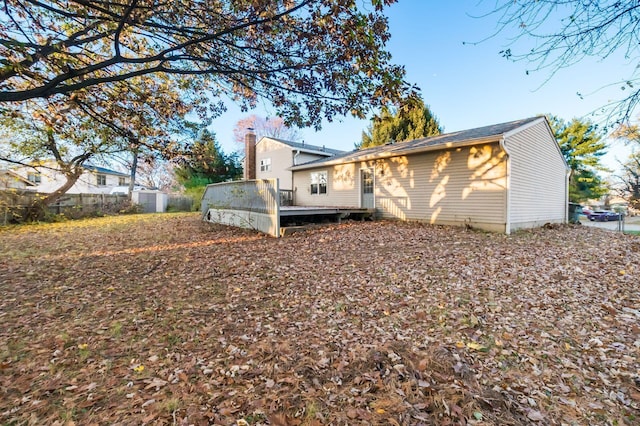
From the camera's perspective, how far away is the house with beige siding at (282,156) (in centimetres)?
1750

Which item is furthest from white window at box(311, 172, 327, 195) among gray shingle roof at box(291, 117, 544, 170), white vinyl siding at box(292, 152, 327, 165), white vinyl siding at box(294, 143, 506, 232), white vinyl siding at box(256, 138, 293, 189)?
white vinyl siding at box(292, 152, 327, 165)

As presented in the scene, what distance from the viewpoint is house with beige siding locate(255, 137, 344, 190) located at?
1750 centimetres

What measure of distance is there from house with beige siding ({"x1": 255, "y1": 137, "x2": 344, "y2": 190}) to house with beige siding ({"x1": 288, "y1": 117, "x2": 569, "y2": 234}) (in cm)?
437

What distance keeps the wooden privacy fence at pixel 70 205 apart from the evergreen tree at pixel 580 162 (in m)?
34.4

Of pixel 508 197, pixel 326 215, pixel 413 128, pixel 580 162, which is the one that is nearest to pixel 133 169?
pixel 326 215

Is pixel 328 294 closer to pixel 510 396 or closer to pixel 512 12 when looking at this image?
pixel 510 396

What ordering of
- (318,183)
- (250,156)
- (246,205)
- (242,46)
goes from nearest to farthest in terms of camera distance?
1. (242,46)
2. (246,205)
3. (318,183)
4. (250,156)

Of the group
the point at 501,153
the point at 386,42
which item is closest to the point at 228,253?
the point at 386,42

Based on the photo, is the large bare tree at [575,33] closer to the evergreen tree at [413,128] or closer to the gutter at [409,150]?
the gutter at [409,150]

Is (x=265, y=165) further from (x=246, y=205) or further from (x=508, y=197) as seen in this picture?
(x=508, y=197)

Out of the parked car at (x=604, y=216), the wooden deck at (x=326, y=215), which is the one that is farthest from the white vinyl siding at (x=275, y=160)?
the parked car at (x=604, y=216)

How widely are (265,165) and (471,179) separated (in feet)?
45.1

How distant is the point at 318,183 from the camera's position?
1501cm

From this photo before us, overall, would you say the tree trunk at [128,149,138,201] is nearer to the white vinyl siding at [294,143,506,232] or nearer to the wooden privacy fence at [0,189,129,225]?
the wooden privacy fence at [0,189,129,225]
